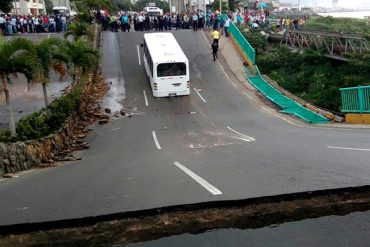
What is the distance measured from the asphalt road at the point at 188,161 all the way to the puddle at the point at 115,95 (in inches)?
4.4

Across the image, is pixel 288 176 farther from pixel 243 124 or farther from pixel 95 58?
pixel 95 58

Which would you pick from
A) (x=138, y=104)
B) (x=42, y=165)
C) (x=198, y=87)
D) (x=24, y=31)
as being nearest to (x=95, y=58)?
(x=138, y=104)

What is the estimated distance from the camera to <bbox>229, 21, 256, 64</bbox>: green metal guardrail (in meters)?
28.2

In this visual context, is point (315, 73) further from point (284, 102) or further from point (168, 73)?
point (168, 73)

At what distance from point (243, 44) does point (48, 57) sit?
1854 centimetres

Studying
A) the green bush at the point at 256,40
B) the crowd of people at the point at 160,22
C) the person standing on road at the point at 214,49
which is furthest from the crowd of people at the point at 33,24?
the green bush at the point at 256,40

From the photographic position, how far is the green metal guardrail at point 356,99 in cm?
1809

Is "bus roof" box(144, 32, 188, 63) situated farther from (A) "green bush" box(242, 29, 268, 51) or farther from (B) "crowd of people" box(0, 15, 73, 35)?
(B) "crowd of people" box(0, 15, 73, 35)

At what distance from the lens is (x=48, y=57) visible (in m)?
14.2

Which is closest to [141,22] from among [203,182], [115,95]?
[115,95]

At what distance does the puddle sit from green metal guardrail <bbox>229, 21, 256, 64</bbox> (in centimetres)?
929

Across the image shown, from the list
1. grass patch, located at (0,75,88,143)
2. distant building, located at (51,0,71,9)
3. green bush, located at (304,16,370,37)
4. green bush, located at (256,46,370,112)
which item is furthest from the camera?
distant building, located at (51,0,71,9)

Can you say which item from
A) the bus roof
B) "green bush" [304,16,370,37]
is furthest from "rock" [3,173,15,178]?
"green bush" [304,16,370,37]

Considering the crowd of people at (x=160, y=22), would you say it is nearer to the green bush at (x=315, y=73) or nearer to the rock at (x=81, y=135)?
the green bush at (x=315, y=73)
